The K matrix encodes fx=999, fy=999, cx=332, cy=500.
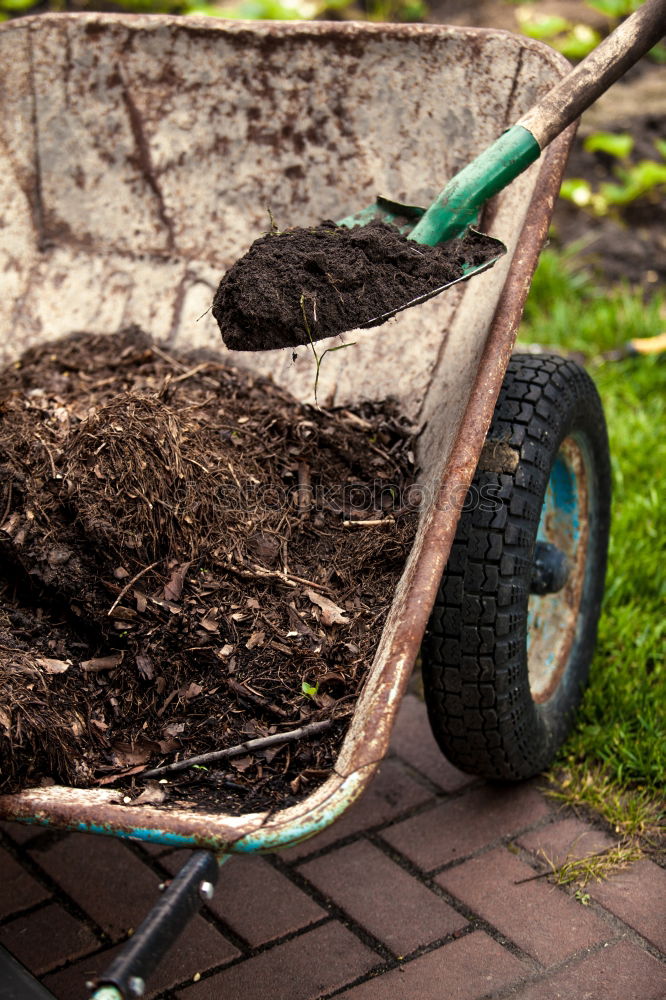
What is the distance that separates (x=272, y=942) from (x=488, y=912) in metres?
0.40

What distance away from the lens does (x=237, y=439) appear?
1937 mm

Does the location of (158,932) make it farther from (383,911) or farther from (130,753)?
(383,911)

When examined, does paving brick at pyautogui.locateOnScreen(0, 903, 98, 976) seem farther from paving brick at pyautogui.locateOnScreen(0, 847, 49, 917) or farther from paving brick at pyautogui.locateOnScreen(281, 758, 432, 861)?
paving brick at pyautogui.locateOnScreen(281, 758, 432, 861)

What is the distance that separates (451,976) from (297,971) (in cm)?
26

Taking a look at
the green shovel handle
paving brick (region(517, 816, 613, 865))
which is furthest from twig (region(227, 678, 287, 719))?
the green shovel handle

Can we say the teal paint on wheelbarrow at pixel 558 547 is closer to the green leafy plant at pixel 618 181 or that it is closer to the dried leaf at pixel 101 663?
the dried leaf at pixel 101 663

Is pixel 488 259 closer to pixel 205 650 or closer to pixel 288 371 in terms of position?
pixel 288 371

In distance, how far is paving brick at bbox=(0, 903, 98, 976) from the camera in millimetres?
1758

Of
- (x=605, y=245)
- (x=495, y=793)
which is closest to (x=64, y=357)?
(x=495, y=793)

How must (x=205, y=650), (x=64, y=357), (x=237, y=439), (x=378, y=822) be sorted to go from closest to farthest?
(x=205, y=650) < (x=237, y=439) < (x=378, y=822) < (x=64, y=357)

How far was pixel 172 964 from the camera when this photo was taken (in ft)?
5.75

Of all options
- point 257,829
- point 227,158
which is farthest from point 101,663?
point 227,158

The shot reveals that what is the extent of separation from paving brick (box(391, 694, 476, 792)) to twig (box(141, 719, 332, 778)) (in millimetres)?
650

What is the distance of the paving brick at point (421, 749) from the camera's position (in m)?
2.20
